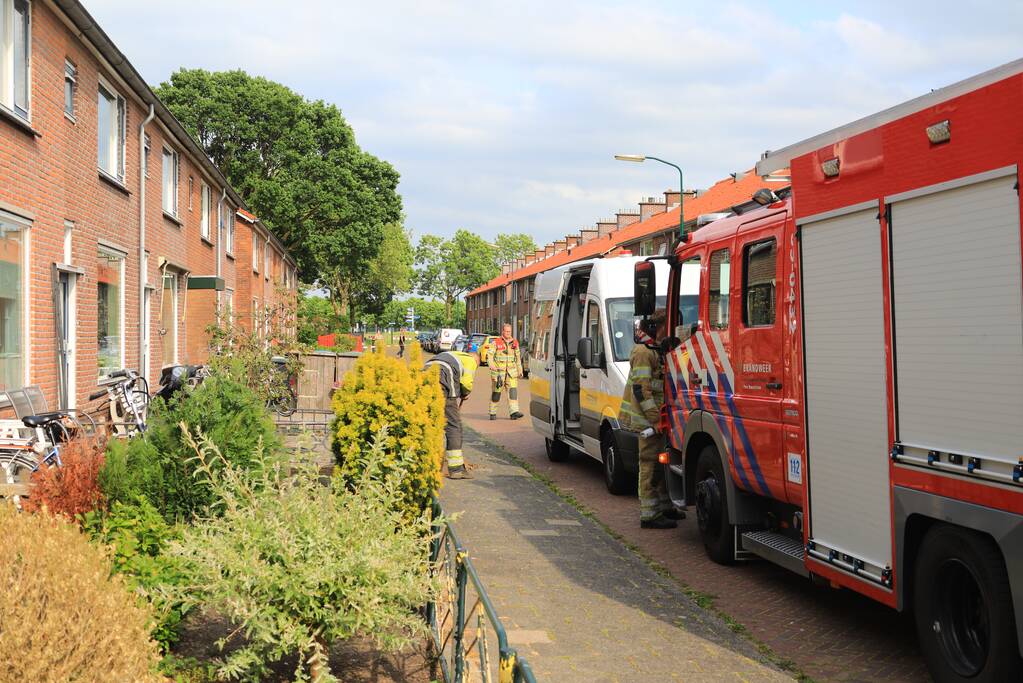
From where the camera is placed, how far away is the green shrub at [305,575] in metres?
3.91

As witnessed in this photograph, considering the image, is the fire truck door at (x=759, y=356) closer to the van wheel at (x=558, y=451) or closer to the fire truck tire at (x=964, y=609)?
the fire truck tire at (x=964, y=609)

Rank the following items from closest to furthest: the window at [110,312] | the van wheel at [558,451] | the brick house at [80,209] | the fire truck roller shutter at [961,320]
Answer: the fire truck roller shutter at [961,320] < the brick house at [80,209] < the window at [110,312] < the van wheel at [558,451]

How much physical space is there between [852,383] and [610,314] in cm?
579

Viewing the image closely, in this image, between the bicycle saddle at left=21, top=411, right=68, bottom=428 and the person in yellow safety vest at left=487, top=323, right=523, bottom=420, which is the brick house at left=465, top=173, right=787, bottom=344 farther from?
the bicycle saddle at left=21, top=411, right=68, bottom=428

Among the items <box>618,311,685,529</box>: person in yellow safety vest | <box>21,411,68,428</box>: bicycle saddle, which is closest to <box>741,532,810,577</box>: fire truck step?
<box>618,311,685,529</box>: person in yellow safety vest

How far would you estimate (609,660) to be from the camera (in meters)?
5.39

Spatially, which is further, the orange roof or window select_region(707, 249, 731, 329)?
the orange roof

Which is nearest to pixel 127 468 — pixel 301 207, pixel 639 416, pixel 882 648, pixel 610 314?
pixel 882 648

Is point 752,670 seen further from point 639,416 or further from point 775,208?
point 639,416

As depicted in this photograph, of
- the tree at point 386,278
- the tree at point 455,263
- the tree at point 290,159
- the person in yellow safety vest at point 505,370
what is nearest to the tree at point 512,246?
the tree at point 455,263

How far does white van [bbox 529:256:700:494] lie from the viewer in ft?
35.1

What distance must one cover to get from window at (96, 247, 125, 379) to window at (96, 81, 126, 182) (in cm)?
129

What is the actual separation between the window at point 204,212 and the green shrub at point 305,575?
1935 centimetres

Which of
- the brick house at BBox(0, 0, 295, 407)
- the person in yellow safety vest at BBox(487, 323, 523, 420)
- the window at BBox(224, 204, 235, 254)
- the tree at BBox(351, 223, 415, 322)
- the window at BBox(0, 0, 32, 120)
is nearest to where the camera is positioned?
the window at BBox(0, 0, 32, 120)
